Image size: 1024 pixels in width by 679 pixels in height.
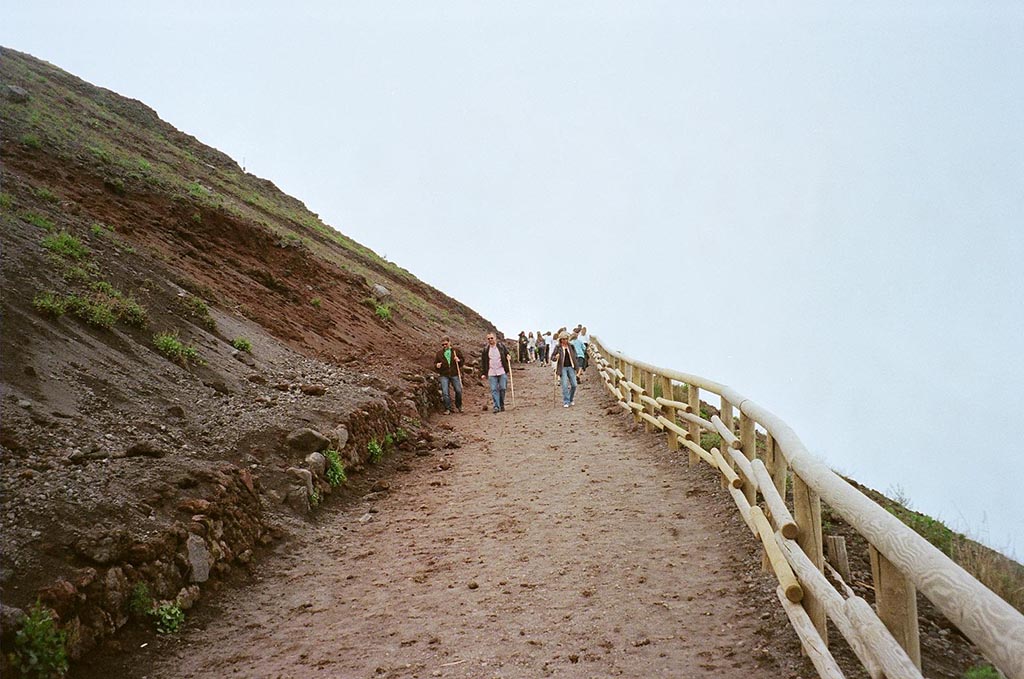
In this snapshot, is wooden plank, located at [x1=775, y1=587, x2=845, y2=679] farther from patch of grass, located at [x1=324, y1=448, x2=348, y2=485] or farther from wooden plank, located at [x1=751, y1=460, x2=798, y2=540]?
patch of grass, located at [x1=324, y1=448, x2=348, y2=485]

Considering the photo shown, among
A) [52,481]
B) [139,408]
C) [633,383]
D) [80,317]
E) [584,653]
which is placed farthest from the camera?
[633,383]

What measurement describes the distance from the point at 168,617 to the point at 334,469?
11.5 feet

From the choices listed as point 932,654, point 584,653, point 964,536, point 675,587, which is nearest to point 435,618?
point 584,653

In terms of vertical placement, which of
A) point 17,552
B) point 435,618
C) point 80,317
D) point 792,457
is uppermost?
point 80,317

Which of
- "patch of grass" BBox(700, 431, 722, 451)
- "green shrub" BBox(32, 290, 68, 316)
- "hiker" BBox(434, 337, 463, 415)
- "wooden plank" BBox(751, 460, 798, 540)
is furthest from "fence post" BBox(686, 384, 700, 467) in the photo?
"green shrub" BBox(32, 290, 68, 316)

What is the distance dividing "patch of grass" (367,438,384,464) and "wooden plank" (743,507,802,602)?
230 inches

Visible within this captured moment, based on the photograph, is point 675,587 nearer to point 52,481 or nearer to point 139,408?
point 52,481

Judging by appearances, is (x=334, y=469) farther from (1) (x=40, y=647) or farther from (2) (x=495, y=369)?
(2) (x=495, y=369)

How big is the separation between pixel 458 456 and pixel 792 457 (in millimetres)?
7166

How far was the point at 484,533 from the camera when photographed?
693cm

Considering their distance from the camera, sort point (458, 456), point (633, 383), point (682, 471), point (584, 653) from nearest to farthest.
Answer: point (584, 653), point (682, 471), point (458, 456), point (633, 383)

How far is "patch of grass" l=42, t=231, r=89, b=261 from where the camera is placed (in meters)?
9.06

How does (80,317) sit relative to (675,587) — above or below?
above

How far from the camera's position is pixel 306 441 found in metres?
8.05
